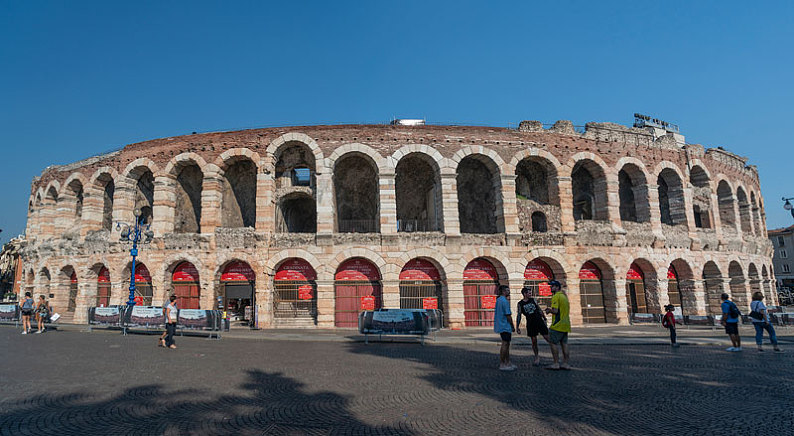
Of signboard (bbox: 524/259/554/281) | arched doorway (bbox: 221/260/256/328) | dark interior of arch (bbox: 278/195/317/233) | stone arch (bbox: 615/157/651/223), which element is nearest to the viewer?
arched doorway (bbox: 221/260/256/328)

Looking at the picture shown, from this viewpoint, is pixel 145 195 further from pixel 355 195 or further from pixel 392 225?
pixel 392 225

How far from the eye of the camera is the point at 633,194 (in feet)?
77.2

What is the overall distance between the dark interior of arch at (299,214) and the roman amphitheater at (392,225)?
142mm

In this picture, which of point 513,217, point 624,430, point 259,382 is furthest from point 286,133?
point 624,430

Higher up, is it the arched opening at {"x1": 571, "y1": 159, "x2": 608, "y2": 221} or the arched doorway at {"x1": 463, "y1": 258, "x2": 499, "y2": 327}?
the arched opening at {"x1": 571, "y1": 159, "x2": 608, "y2": 221}

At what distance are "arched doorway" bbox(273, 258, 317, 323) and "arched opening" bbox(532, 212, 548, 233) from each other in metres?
11.9

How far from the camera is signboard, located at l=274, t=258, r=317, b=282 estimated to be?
65.1 ft

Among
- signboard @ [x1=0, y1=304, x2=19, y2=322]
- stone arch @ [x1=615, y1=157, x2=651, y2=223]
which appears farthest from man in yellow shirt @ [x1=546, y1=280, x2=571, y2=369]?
signboard @ [x1=0, y1=304, x2=19, y2=322]

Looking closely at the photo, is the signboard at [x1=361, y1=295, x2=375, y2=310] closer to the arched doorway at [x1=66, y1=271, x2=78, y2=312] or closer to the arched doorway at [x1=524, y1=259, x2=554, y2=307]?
the arched doorway at [x1=524, y1=259, x2=554, y2=307]

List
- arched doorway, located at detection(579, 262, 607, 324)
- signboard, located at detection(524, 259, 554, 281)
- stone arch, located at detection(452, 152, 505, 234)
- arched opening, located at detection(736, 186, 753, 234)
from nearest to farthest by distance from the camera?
signboard, located at detection(524, 259, 554, 281) → arched doorway, located at detection(579, 262, 607, 324) → stone arch, located at detection(452, 152, 505, 234) → arched opening, located at detection(736, 186, 753, 234)

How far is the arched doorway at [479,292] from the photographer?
786 inches

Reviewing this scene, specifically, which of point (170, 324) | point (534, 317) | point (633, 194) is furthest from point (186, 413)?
point (633, 194)

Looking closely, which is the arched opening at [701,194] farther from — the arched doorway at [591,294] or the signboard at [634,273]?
the arched doorway at [591,294]

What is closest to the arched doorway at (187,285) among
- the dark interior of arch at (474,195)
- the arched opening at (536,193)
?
the dark interior of arch at (474,195)
